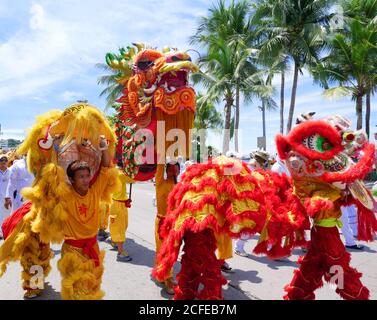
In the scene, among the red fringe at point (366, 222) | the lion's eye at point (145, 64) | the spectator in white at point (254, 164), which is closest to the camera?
the red fringe at point (366, 222)

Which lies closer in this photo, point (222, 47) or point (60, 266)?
point (60, 266)

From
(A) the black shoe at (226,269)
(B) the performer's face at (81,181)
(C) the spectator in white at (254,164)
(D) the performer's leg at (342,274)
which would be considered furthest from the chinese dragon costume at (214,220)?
(C) the spectator in white at (254,164)

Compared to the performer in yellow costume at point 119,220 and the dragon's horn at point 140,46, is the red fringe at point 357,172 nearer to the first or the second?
the dragon's horn at point 140,46

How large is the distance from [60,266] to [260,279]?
224cm

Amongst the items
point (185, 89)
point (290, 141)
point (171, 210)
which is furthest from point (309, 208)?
point (185, 89)

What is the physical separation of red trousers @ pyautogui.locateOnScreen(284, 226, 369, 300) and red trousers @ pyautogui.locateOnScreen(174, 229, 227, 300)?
2.21ft

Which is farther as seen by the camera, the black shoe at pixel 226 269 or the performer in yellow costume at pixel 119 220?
the performer in yellow costume at pixel 119 220

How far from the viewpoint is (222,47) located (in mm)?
15992

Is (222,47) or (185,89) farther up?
(222,47)

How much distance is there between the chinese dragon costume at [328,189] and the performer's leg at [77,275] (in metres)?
1.58

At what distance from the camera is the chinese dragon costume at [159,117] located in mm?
3283

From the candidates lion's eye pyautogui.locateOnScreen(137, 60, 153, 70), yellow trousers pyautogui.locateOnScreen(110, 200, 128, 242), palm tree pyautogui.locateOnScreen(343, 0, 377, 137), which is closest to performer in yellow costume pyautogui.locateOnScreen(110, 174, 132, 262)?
yellow trousers pyautogui.locateOnScreen(110, 200, 128, 242)
